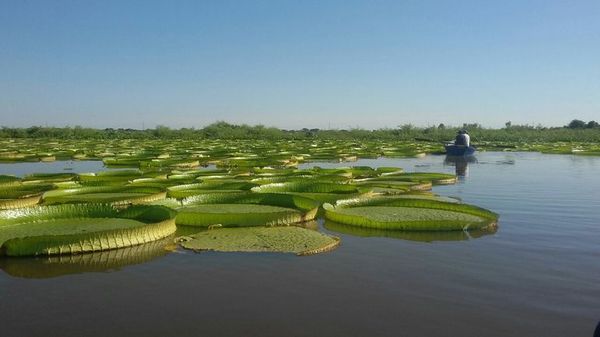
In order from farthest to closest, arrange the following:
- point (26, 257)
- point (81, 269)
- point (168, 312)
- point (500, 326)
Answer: point (26, 257) < point (81, 269) < point (168, 312) < point (500, 326)

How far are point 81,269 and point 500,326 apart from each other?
3.14 m

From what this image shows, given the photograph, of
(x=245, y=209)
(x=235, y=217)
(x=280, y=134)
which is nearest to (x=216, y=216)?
(x=235, y=217)

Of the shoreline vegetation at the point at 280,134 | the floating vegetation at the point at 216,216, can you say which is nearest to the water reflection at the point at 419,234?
the floating vegetation at the point at 216,216

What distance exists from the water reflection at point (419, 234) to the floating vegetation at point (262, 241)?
64 cm

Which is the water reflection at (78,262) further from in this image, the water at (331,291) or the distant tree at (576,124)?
the distant tree at (576,124)

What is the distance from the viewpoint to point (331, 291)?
3732 millimetres

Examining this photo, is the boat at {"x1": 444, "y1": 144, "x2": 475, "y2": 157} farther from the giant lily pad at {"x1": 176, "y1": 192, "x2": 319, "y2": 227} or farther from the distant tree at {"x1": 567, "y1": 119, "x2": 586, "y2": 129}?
the distant tree at {"x1": 567, "y1": 119, "x2": 586, "y2": 129}

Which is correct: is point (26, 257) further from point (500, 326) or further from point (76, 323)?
point (500, 326)

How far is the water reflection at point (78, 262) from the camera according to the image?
4.23 meters

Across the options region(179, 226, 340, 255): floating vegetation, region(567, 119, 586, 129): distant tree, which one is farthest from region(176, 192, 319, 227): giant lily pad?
region(567, 119, 586, 129): distant tree

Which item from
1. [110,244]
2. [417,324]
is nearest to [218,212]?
[110,244]

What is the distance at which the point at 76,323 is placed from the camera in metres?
3.15

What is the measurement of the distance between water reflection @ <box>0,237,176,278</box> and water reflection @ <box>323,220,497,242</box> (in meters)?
1.99

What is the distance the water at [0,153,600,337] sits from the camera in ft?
10.3
